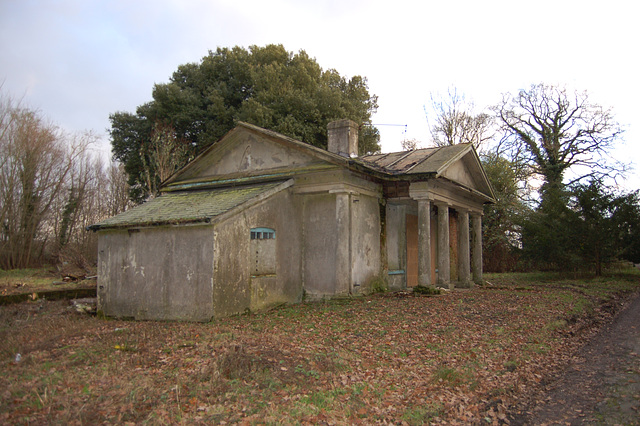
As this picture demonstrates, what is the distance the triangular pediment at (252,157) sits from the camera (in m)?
13.4

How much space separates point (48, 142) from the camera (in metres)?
26.4

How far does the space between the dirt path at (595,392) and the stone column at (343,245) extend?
6026 millimetres

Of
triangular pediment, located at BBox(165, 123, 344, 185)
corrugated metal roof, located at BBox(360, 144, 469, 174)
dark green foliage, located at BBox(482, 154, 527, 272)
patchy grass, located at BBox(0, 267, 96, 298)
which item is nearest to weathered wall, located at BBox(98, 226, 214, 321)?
triangular pediment, located at BBox(165, 123, 344, 185)

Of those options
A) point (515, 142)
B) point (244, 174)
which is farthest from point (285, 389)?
point (515, 142)

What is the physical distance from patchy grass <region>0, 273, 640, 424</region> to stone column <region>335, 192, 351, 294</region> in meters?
1.48

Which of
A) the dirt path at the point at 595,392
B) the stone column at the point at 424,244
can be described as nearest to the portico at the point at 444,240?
the stone column at the point at 424,244

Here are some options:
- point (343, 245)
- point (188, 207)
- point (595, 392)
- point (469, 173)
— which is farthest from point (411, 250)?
point (595, 392)

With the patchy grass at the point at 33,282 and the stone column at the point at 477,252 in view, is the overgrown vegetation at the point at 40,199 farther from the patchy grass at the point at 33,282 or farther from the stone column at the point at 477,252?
the stone column at the point at 477,252

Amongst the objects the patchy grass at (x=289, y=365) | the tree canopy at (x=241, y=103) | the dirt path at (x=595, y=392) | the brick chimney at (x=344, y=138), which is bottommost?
the dirt path at (x=595, y=392)

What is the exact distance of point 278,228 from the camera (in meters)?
12.5

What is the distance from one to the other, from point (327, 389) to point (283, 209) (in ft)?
24.9

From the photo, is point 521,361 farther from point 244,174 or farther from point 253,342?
point 244,174

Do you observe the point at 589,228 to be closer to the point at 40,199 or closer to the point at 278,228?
the point at 278,228

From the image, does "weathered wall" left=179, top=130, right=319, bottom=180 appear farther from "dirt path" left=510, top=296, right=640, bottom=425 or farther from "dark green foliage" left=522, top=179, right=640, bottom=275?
"dark green foliage" left=522, top=179, right=640, bottom=275
